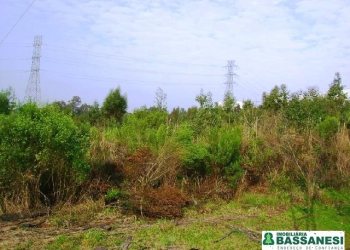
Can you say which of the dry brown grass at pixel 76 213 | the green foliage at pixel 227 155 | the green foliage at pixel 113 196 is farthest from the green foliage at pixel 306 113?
the dry brown grass at pixel 76 213

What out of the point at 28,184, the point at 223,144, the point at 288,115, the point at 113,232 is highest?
the point at 288,115

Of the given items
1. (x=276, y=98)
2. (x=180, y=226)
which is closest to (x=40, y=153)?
(x=180, y=226)

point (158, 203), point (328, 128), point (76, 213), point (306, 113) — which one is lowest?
point (76, 213)

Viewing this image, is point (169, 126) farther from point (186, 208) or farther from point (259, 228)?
point (259, 228)

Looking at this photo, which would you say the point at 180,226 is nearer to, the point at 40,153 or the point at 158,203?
the point at 158,203

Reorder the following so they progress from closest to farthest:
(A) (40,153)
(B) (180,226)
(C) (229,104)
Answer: (B) (180,226)
(A) (40,153)
(C) (229,104)

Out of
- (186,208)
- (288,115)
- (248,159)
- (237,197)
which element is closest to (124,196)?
(186,208)

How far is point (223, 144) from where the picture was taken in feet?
35.7

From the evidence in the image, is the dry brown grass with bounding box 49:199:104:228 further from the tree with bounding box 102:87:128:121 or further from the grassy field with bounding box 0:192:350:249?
the tree with bounding box 102:87:128:121

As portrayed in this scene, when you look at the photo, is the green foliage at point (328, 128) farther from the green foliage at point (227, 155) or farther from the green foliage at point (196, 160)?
the green foliage at point (196, 160)

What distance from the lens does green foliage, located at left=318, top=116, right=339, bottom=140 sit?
509 inches

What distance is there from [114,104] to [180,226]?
12959 millimetres

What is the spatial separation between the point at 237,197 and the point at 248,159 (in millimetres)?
1363

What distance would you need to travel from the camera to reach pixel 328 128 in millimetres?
13133
